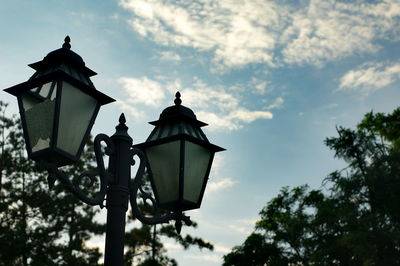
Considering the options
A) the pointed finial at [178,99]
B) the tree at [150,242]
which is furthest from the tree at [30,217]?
the pointed finial at [178,99]

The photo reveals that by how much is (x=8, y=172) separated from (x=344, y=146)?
58.8 feet

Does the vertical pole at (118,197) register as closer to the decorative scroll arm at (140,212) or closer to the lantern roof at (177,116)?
the decorative scroll arm at (140,212)

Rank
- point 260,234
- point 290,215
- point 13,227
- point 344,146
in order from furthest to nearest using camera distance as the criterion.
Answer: point 260,234
point 290,215
point 344,146
point 13,227

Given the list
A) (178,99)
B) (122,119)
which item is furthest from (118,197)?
(178,99)

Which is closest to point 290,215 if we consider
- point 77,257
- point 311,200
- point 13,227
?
point 311,200

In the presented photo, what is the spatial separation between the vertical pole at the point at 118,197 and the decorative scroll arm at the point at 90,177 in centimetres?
7

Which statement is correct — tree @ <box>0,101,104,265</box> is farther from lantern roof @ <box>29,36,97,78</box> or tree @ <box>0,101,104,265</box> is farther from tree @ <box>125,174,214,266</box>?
lantern roof @ <box>29,36,97,78</box>

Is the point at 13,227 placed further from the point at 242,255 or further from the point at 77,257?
the point at 242,255

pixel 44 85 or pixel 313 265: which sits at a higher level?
pixel 313 265

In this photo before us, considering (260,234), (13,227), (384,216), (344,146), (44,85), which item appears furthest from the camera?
(260,234)

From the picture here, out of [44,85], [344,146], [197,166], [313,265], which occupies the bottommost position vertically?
[197,166]

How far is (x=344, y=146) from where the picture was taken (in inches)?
1113

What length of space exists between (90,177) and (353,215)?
76.3 ft

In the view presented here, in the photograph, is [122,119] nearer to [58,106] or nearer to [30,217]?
[58,106]
